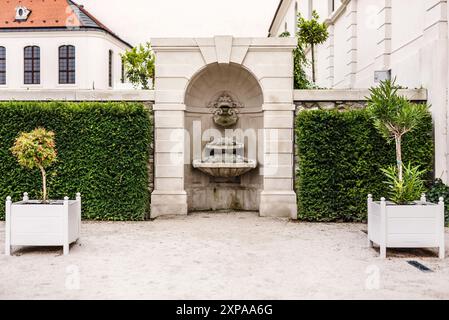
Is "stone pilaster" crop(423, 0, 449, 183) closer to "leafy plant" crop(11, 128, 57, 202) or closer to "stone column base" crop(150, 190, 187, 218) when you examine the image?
"stone column base" crop(150, 190, 187, 218)

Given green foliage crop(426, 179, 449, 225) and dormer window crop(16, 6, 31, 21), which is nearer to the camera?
green foliage crop(426, 179, 449, 225)

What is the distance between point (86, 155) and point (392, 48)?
872 centimetres

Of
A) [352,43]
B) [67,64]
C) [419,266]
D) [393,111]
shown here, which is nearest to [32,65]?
[67,64]

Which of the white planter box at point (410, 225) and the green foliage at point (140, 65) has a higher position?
the green foliage at point (140, 65)

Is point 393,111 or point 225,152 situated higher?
point 393,111

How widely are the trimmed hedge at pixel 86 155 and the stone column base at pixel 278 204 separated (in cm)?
287

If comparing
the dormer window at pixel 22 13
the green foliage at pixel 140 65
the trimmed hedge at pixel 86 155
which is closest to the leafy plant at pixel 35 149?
the trimmed hedge at pixel 86 155

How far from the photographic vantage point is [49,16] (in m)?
43.5

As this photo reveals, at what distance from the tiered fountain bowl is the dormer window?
122 feet

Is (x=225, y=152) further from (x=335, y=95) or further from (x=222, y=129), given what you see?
(x=335, y=95)

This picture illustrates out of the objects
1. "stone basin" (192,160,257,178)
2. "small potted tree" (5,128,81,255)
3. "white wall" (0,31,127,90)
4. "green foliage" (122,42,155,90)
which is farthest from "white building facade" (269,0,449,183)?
"white wall" (0,31,127,90)

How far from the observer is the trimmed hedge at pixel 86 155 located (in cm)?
1104

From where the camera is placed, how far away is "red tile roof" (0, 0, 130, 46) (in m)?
42.7

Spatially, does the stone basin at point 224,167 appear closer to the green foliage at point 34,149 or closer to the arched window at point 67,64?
the green foliage at point 34,149
